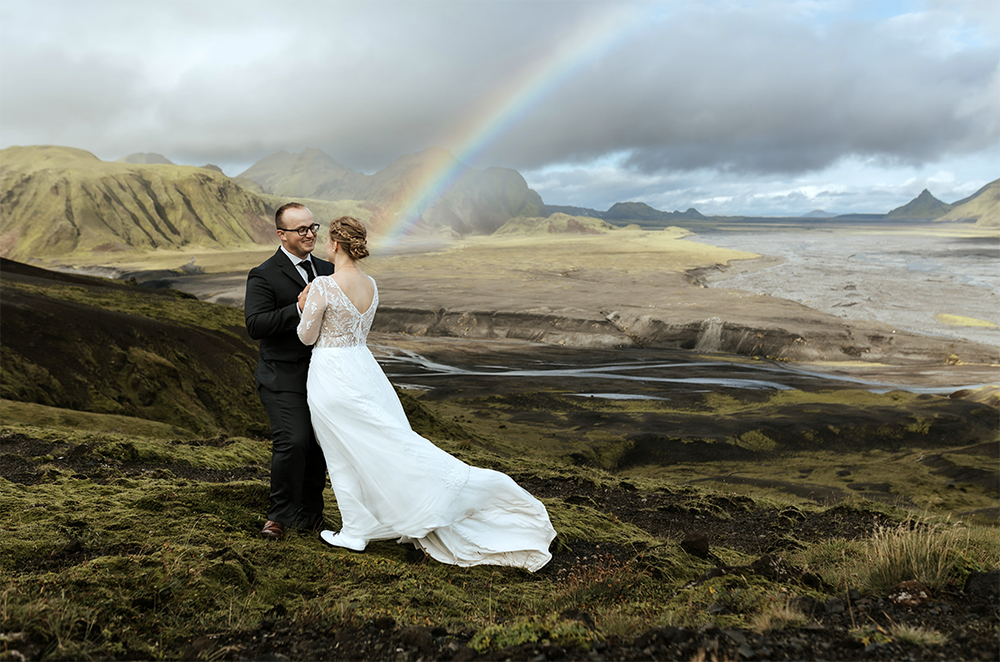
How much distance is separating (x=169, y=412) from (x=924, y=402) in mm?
30799

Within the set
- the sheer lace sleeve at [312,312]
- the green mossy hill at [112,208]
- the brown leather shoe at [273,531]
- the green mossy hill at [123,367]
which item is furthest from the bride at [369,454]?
the green mossy hill at [112,208]

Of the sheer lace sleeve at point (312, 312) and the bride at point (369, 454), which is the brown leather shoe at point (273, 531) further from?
the sheer lace sleeve at point (312, 312)

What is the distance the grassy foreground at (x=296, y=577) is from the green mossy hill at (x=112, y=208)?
15269 centimetres

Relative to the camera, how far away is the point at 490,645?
355 centimetres

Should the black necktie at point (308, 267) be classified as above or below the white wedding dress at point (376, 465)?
above

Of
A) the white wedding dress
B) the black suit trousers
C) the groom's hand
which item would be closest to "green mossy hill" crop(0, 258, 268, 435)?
the black suit trousers

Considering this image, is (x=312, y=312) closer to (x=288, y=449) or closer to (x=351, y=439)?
(x=351, y=439)

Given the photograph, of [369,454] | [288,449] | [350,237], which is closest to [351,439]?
[369,454]

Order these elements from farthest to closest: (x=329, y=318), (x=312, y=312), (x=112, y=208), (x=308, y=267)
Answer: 1. (x=112, y=208)
2. (x=308, y=267)
3. (x=329, y=318)
4. (x=312, y=312)

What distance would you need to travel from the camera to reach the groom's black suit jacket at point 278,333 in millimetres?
5258

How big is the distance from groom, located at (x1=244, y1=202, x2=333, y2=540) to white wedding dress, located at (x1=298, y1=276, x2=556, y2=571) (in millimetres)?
201

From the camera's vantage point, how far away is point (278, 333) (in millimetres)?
5184

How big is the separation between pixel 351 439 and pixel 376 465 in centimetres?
28

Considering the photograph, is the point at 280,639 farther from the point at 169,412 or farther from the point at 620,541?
the point at 169,412
